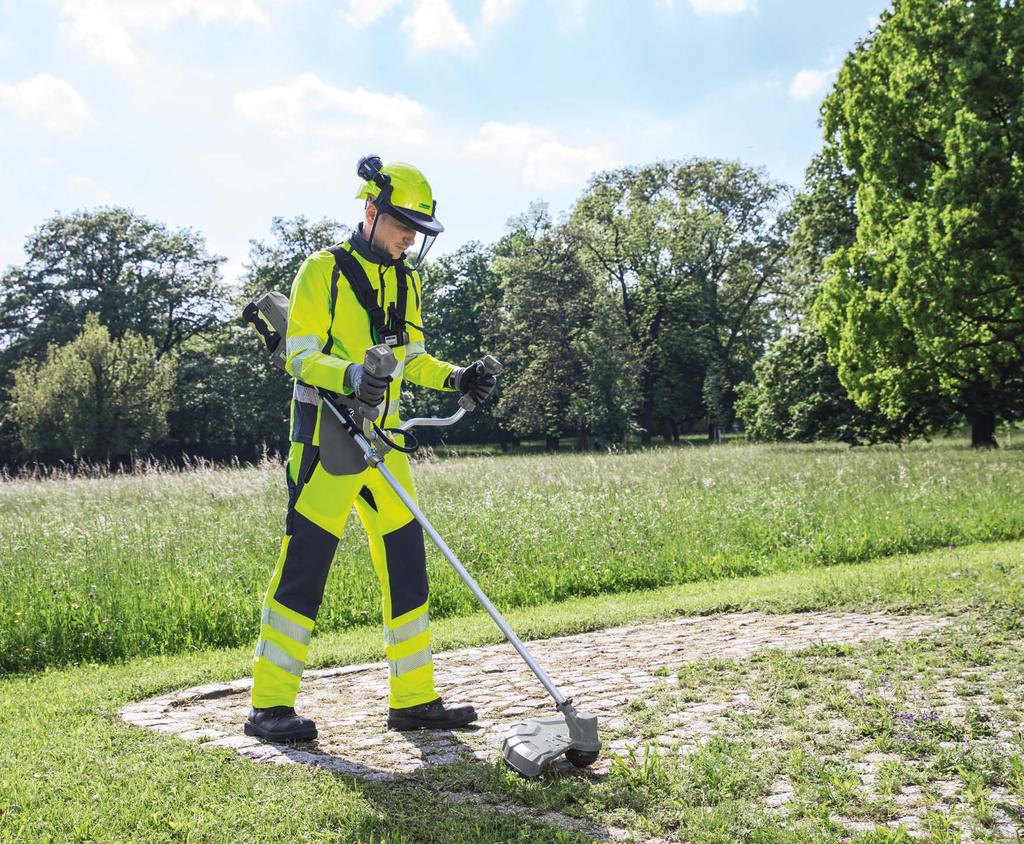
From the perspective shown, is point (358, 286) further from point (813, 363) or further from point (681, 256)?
point (681, 256)

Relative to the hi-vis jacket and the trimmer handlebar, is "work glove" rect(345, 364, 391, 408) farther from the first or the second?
the hi-vis jacket

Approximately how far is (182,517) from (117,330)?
4121 centimetres

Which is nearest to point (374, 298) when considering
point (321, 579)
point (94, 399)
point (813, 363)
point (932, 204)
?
point (321, 579)

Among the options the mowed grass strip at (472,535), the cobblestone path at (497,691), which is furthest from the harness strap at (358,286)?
the mowed grass strip at (472,535)

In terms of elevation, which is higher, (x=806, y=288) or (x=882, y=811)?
(x=806, y=288)

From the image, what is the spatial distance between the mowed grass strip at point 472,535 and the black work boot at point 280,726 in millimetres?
2788

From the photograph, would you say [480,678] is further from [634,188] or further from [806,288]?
[634,188]

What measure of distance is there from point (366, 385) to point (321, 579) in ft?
3.60

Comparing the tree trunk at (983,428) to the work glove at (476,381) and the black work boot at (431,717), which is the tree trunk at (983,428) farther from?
the black work boot at (431,717)

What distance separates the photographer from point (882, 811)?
3125 mm

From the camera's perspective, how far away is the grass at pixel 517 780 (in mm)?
3086

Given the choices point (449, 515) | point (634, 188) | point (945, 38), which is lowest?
point (449, 515)

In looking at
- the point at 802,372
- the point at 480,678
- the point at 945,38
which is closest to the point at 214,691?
the point at 480,678

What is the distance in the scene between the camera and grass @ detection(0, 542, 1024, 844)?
309 cm
